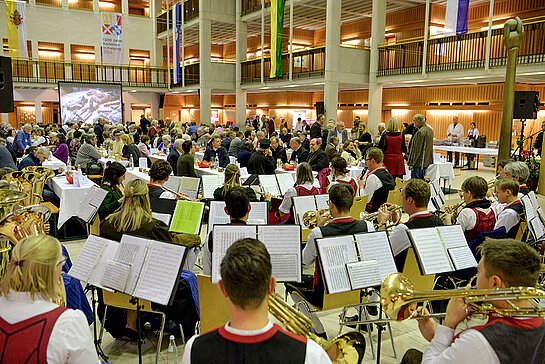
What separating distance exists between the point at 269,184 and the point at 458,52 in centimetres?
909

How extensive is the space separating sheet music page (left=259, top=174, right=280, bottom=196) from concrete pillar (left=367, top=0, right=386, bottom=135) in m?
8.98

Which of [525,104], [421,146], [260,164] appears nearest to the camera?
[260,164]

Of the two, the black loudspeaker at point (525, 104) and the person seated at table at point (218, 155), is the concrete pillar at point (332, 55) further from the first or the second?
the black loudspeaker at point (525, 104)

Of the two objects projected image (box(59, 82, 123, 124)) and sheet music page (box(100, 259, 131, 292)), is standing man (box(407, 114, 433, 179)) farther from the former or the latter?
projected image (box(59, 82, 123, 124))

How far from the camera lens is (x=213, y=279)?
2.81 m

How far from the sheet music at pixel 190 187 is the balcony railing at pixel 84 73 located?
1818cm

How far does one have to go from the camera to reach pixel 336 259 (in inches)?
111

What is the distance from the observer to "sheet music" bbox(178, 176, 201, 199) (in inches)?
233

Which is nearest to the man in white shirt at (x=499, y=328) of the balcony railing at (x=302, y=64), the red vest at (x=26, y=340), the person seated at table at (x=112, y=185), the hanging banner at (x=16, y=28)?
the red vest at (x=26, y=340)

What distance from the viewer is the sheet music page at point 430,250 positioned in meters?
2.99

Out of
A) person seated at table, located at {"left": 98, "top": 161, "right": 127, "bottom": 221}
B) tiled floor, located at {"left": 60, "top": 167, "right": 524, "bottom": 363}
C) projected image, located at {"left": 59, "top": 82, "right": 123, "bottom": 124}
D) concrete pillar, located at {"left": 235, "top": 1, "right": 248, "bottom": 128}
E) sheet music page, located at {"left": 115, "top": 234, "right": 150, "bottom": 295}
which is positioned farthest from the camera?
projected image, located at {"left": 59, "top": 82, "right": 123, "bottom": 124}

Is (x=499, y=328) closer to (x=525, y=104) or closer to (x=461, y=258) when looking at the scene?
(x=461, y=258)

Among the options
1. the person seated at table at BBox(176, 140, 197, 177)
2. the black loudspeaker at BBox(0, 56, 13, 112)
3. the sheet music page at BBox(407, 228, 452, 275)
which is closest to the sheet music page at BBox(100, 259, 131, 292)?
the sheet music page at BBox(407, 228, 452, 275)

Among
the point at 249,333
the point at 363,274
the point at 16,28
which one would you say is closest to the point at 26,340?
the point at 249,333
